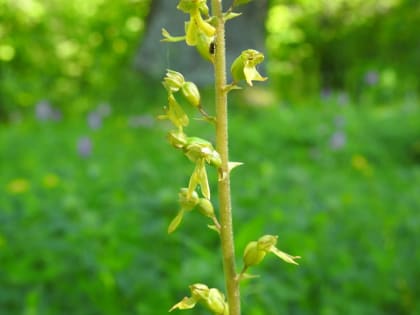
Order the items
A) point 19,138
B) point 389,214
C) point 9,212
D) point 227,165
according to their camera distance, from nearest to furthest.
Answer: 1. point 227,165
2. point 9,212
3. point 389,214
4. point 19,138

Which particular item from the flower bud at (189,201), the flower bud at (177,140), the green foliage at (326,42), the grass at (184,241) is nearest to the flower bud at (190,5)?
the flower bud at (177,140)

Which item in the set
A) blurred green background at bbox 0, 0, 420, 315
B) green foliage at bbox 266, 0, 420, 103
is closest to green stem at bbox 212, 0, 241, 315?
blurred green background at bbox 0, 0, 420, 315

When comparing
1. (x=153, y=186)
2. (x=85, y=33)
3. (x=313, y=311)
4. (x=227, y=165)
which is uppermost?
(x=85, y=33)

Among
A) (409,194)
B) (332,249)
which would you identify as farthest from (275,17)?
(332,249)

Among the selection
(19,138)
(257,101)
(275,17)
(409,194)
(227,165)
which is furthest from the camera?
(275,17)

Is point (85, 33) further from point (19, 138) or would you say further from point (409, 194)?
point (409, 194)

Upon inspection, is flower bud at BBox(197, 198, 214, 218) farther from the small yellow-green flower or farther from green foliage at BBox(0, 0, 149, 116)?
green foliage at BBox(0, 0, 149, 116)

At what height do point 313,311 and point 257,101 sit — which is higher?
point 257,101
